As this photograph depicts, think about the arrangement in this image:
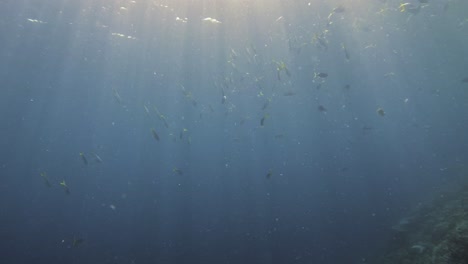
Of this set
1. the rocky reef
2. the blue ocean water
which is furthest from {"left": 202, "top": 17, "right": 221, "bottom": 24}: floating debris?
the rocky reef

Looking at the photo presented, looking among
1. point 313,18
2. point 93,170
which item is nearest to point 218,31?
point 313,18

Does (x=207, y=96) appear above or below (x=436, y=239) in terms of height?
above

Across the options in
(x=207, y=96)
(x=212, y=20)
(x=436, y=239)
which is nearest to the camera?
(x=436, y=239)

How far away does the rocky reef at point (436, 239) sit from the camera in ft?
22.5

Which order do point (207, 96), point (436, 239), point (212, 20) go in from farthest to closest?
point (207, 96)
point (212, 20)
point (436, 239)

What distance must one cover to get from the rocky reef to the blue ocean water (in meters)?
2.17

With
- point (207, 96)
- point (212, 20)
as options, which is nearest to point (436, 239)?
point (212, 20)

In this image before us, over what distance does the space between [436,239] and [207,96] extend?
29.6 m

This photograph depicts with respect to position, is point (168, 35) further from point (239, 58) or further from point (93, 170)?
point (93, 170)

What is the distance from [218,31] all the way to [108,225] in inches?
963

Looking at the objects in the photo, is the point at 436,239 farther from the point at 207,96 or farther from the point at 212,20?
the point at 207,96

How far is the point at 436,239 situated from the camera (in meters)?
9.66

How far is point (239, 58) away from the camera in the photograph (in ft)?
91.1

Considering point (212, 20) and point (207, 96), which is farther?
point (207, 96)
